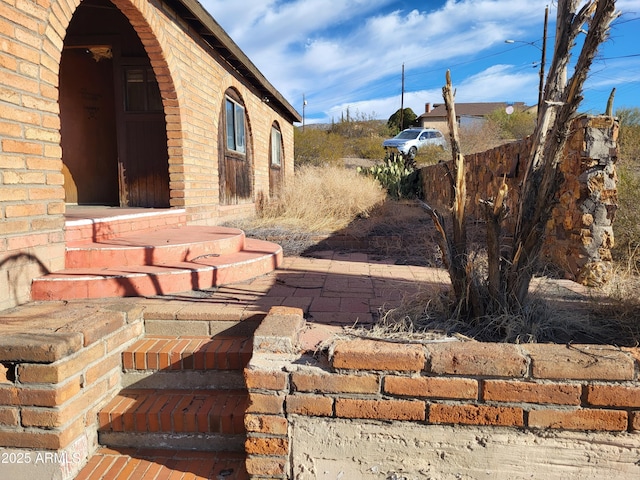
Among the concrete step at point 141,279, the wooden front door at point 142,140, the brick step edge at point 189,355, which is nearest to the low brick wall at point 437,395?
the brick step edge at point 189,355

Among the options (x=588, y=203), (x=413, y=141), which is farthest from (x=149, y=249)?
(x=413, y=141)

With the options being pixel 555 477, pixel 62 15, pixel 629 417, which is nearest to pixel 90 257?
pixel 62 15

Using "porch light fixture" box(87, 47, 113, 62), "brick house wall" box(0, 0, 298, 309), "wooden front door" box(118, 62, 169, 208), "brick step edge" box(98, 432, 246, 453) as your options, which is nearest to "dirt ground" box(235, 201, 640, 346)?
"brick step edge" box(98, 432, 246, 453)

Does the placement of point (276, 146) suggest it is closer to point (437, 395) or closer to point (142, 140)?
point (142, 140)

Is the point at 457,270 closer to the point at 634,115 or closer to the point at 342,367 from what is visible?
the point at 342,367

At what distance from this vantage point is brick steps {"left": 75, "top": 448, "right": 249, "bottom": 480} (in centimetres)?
177

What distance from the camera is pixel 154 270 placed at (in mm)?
2811

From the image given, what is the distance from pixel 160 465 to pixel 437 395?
1.28 metres

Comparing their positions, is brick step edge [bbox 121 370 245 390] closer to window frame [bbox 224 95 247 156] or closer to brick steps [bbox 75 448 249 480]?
brick steps [bbox 75 448 249 480]

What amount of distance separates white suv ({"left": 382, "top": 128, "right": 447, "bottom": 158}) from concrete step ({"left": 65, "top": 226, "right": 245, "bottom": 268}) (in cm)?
1427

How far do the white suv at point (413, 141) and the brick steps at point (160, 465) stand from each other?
16008 mm

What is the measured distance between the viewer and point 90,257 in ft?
9.52

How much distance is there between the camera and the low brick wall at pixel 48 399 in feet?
5.56

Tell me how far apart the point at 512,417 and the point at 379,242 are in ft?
12.0
